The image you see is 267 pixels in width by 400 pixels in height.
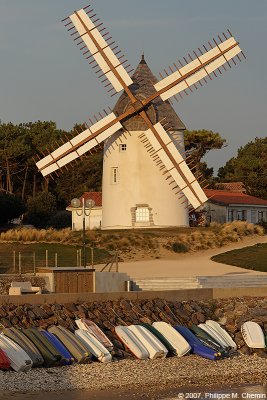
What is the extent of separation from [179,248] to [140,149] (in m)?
7.07

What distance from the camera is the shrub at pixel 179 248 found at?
64.2m

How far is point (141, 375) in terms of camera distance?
3625 centimetres

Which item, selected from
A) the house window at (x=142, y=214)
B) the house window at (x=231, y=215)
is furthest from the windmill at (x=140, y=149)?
the house window at (x=231, y=215)

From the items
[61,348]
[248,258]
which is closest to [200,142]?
[248,258]

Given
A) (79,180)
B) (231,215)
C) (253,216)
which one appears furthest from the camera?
(79,180)

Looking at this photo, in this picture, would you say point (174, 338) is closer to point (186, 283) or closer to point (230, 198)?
point (186, 283)

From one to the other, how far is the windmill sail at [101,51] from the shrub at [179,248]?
9.37m

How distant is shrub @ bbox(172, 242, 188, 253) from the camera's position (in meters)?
64.2

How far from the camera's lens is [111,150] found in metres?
68.6

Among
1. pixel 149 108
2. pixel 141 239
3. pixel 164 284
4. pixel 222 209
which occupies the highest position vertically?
pixel 149 108

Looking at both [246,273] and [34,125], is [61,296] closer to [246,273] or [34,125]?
[246,273]

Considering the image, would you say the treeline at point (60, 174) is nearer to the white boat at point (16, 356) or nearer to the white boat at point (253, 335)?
the white boat at point (253, 335)

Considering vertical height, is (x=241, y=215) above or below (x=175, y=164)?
below

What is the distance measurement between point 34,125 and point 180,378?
7877cm
